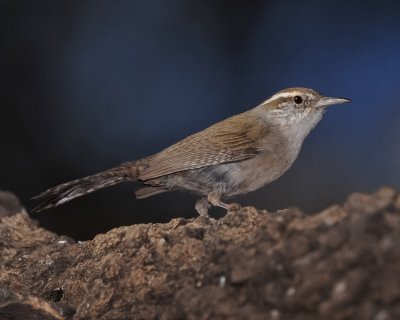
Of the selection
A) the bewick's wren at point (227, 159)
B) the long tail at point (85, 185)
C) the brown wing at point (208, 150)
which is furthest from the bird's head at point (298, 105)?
the long tail at point (85, 185)

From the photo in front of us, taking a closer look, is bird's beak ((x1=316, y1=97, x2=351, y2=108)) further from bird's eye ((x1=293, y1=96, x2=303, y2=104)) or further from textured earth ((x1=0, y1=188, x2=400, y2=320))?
textured earth ((x1=0, y1=188, x2=400, y2=320))

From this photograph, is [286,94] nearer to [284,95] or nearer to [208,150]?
[284,95]

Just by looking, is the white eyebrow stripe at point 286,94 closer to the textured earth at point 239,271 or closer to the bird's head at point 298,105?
the bird's head at point 298,105

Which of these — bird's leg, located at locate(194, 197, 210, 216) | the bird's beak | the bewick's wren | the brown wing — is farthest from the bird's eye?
bird's leg, located at locate(194, 197, 210, 216)

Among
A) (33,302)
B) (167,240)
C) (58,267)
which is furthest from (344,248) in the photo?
(58,267)

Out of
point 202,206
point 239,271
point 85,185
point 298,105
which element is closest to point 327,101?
point 298,105
